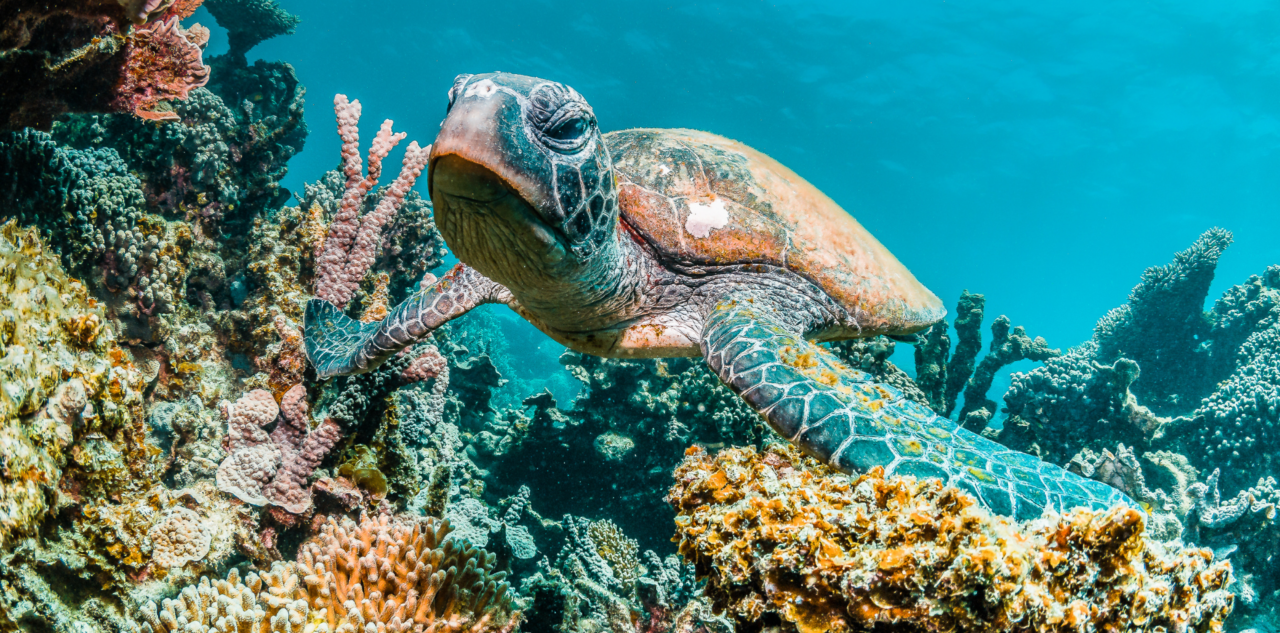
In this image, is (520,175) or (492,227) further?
(492,227)

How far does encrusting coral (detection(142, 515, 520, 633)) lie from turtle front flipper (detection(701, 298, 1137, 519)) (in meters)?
1.59

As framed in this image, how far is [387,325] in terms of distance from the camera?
10.3 feet

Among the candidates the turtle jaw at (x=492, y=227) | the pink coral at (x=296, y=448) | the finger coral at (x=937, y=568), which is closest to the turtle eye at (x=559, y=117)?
the turtle jaw at (x=492, y=227)

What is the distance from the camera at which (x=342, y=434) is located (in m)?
3.20

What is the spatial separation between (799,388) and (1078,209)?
67768 millimetres

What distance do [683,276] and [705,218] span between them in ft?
1.19

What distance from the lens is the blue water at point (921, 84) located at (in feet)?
99.1

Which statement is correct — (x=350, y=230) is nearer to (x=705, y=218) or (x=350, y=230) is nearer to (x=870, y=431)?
(x=705, y=218)

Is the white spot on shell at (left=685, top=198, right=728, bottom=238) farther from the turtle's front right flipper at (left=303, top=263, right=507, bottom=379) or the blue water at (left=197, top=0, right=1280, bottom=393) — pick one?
the blue water at (left=197, top=0, right=1280, bottom=393)

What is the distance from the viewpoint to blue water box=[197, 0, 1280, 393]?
30.2 m

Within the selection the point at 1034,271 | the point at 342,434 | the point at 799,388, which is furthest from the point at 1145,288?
the point at 1034,271

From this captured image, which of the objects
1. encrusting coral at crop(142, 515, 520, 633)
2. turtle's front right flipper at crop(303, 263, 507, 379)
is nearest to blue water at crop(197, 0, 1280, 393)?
turtle's front right flipper at crop(303, 263, 507, 379)

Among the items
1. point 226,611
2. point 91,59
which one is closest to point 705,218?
point 226,611

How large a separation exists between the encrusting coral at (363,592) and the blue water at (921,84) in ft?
65.9
